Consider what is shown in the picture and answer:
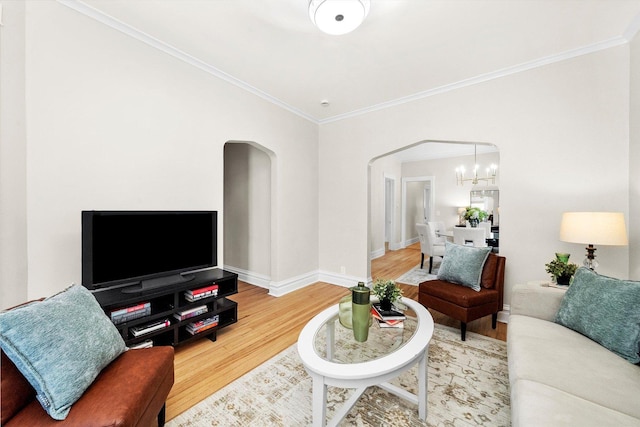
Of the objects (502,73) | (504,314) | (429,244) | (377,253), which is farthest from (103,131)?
(377,253)

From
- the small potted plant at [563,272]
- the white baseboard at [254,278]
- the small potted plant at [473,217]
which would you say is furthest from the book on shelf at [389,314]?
the small potted plant at [473,217]

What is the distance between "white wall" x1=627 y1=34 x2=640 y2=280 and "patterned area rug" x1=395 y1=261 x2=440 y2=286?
244 cm

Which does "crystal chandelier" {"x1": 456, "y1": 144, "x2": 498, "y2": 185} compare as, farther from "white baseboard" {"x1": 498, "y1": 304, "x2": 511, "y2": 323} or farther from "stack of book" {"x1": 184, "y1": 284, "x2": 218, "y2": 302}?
"stack of book" {"x1": 184, "y1": 284, "x2": 218, "y2": 302}

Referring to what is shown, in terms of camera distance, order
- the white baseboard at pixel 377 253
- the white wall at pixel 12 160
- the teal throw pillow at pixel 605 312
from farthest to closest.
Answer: the white baseboard at pixel 377 253
the white wall at pixel 12 160
the teal throw pillow at pixel 605 312

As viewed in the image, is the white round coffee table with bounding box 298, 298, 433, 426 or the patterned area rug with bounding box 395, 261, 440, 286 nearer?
the white round coffee table with bounding box 298, 298, 433, 426

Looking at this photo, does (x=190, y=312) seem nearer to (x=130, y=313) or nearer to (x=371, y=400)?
(x=130, y=313)

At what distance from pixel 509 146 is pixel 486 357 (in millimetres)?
2256

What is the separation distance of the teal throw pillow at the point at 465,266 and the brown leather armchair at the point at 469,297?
2.6 inches

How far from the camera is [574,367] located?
4.31 ft

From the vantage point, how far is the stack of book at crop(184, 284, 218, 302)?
7.55 feet

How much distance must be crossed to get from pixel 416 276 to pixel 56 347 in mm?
4689

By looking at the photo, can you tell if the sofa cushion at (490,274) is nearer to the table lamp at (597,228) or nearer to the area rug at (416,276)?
the table lamp at (597,228)

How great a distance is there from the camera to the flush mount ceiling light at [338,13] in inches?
70.9

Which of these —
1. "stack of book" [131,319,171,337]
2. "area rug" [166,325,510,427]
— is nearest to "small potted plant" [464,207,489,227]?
"area rug" [166,325,510,427]
